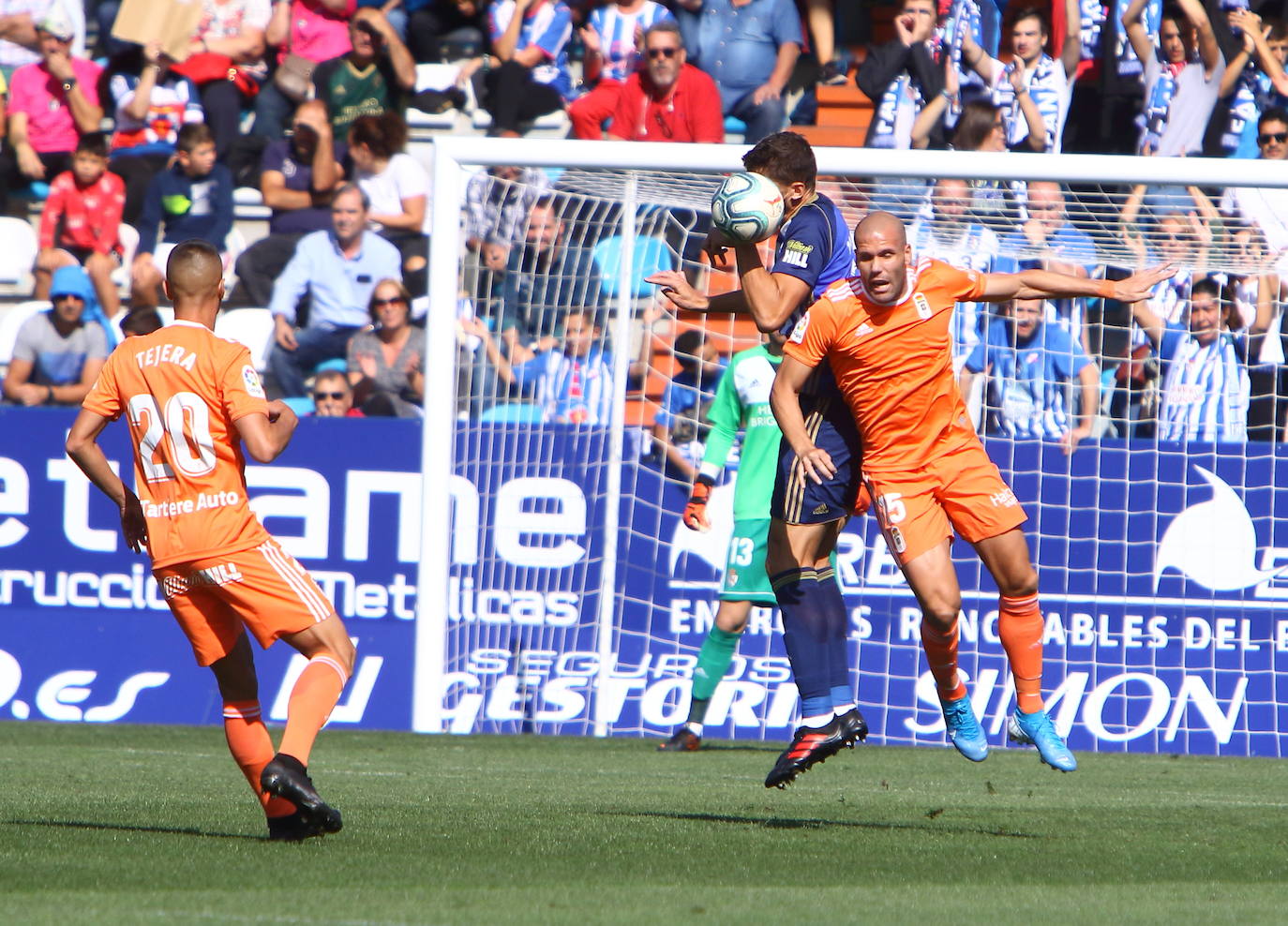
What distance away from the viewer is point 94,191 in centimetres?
1443

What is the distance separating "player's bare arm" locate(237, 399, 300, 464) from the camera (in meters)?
5.19

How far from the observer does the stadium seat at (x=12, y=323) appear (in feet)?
44.4

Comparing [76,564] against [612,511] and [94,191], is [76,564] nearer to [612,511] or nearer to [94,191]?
[612,511]

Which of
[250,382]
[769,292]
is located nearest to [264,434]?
[250,382]

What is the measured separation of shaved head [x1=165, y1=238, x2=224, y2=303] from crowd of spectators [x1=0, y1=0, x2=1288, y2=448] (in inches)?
219

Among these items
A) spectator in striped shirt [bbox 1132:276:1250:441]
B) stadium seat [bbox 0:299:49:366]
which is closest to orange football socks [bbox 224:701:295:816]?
spectator in striped shirt [bbox 1132:276:1250:441]

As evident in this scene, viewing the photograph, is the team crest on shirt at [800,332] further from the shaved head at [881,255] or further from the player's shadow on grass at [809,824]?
the player's shadow on grass at [809,824]

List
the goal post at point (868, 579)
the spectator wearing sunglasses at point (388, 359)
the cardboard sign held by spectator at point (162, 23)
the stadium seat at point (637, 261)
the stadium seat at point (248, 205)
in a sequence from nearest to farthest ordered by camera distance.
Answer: the goal post at point (868, 579), the stadium seat at point (637, 261), the spectator wearing sunglasses at point (388, 359), the stadium seat at point (248, 205), the cardboard sign held by spectator at point (162, 23)

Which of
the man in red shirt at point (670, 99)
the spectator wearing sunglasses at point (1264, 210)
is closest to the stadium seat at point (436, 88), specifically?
the man in red shirt at point (670, 99)

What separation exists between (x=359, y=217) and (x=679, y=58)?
2742 mm

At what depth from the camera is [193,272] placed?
531 centimetres

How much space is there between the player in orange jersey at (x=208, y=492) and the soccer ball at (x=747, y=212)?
1.70 meters

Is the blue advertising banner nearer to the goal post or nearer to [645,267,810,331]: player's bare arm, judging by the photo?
the goal post


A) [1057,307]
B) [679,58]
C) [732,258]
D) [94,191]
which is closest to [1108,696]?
[1057,307]
